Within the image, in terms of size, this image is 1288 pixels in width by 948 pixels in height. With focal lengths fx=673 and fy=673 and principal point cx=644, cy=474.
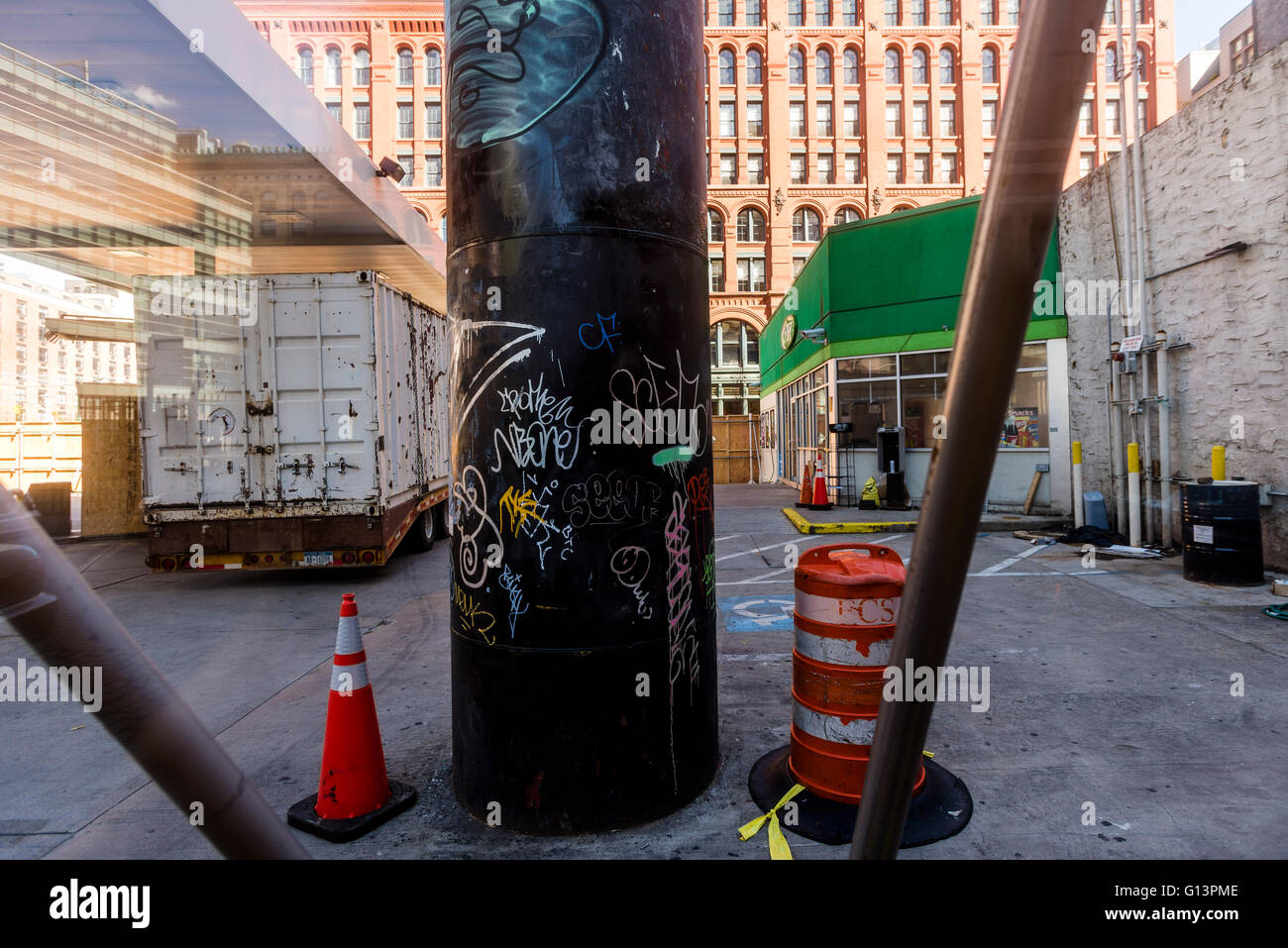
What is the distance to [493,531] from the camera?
3.16 m

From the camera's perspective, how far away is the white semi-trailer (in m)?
8.34

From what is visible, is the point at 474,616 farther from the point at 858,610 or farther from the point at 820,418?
the point at 820,418

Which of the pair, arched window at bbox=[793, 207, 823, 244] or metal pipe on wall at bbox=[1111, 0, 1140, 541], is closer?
metal pipe on wall at bbox=[1111, 0, 1140, 541]

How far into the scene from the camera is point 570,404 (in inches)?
120

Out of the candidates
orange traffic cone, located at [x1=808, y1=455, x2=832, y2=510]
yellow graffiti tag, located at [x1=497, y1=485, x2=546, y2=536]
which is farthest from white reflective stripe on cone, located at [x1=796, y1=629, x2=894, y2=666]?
orange traffic cone, located at [x1=808, y1=455, x2=832, y2=510]

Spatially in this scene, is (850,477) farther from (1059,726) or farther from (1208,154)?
(1059,726)

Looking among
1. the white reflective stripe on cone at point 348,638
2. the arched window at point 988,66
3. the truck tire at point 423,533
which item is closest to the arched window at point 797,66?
the arched window at point 988,66

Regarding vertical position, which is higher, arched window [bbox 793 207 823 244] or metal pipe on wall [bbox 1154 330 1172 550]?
arched window [bbox 793 207 823 244]

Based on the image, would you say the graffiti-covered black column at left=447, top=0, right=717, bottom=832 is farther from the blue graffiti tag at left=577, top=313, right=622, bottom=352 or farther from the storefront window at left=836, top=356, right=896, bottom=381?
the storefront window at left=836, top=356, right=896, bottom=381

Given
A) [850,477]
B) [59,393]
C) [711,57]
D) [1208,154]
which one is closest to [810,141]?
[711,57]

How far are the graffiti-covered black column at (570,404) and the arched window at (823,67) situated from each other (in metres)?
44.6

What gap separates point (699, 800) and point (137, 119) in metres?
12.6

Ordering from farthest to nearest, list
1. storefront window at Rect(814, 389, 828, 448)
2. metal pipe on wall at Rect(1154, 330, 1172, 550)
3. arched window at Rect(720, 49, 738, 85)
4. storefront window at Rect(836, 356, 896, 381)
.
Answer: arched window at Rect(720, 49, 738, 85)
storefront window at Rect(814, 389, 828, 448)
storefront window at Rect(836, 356, 896, 381)
metal pipe on wall at Rect(1154, 330, 1172, 550)

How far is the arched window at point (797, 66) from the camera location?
4069 centimetres
